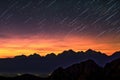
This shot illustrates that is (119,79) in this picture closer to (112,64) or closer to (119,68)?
(119,68)

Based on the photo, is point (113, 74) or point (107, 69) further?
point (107, 69)

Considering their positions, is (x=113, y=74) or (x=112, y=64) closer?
(x=113, y=74)

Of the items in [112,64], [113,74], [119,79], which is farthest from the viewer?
[112,64]

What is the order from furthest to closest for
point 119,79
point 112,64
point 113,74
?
1. point 112,64
2. point 113,74
3. point 119,79

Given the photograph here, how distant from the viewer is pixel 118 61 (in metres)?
187

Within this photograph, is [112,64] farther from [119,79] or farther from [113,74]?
[119,79]

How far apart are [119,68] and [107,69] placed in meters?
20.2

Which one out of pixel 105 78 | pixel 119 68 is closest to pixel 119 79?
pixel 119 68

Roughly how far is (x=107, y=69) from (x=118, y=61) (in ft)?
47.2

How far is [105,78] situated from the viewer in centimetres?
19212

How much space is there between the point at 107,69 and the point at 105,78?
29.7 ft

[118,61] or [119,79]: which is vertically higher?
[118,61]

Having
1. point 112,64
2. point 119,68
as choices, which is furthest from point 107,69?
point 119,68

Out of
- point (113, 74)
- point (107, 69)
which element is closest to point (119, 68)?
point (113, 74)
